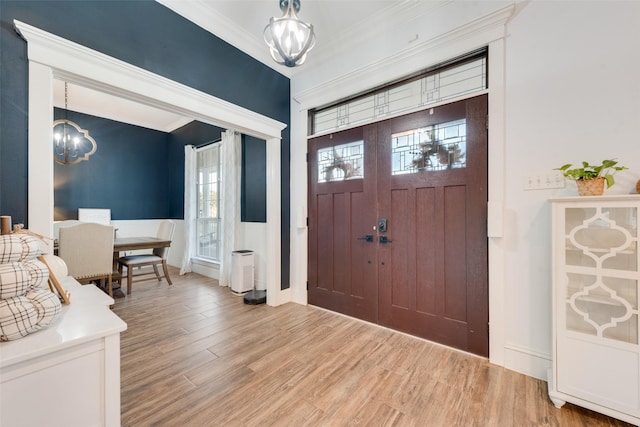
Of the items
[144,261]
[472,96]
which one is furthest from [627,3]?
[144,261]

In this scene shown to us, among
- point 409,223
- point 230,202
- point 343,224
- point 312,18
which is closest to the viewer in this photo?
point 409,223

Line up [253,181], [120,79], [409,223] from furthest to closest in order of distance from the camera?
[253,181]
[409,223]
[120,79]

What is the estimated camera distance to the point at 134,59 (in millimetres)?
2096

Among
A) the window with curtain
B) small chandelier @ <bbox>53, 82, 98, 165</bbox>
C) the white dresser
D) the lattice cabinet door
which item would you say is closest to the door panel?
the lattice cabinet door

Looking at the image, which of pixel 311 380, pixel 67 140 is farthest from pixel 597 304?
pixel 67 140

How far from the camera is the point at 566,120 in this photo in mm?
1783

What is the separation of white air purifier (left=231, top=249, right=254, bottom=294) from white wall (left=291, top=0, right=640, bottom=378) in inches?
120

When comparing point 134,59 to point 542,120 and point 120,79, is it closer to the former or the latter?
point 120,79

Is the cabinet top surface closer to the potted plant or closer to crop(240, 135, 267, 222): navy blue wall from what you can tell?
the potted plant

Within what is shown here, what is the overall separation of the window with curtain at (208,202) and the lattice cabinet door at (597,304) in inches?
188

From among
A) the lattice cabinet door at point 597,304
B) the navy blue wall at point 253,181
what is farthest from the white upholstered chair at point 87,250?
the lattice cabinet door at point 597,304

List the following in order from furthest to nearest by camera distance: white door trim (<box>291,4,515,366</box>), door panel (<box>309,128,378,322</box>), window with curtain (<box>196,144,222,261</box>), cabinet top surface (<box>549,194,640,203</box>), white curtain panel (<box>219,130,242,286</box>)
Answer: window with curtain (<box>196,144,222,261</box>) < white curtain panel (<box>219,130,242,286</box>) < door panel (<box>309,128,378,322</box>) < white door trim (<box>291,4,515,366</box>) < cabinet top surface (<box>549,194,640,203</box>)

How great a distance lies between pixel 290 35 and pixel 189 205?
4.41 meters

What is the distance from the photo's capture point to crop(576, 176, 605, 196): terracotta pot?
1.53 m
